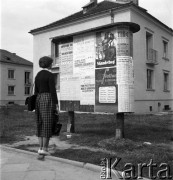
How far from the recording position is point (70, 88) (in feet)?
28.4

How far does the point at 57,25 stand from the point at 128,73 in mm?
21053

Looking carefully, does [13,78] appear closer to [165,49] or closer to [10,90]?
[10,90]

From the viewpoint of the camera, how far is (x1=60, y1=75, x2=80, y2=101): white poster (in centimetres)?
844

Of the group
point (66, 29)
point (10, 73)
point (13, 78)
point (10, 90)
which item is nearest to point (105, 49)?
point (66, 29)

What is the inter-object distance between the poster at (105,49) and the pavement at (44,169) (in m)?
2.86

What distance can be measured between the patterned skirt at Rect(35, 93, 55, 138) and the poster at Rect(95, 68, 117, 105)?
2.00 metres

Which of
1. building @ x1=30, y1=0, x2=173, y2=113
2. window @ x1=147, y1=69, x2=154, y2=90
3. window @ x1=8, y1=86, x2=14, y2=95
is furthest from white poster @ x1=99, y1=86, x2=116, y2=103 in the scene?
window @ x1=8, y1=86, x2=14, y2=95

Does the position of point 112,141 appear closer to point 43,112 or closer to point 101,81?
point 101,81

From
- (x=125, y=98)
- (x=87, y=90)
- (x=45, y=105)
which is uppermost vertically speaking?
(x=87, y=90)

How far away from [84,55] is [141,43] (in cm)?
1577

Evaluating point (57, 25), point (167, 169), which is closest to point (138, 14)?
point (57, 25)

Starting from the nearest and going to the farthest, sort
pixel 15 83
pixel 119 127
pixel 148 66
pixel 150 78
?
1. pixel 119 127
2. pixel 148 66
3. pixel 150 78
4. pixel 15 83

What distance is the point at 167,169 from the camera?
4938mm

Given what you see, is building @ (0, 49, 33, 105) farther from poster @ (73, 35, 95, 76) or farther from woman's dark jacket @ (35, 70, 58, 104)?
woman's dark jacket @ (35, 70, 58, 104)
